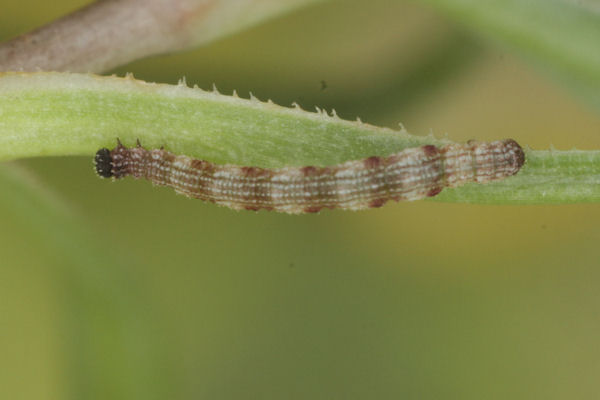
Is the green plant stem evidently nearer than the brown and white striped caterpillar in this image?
Yes

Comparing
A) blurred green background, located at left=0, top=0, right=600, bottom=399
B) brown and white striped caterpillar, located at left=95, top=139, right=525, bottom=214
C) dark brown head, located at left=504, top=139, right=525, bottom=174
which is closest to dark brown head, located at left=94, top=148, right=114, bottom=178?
brown and white striped caterpillar, located at left=95, top=139, right=525, bottom=214

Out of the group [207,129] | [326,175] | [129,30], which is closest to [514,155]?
[326,175]

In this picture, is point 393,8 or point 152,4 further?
point 393,8

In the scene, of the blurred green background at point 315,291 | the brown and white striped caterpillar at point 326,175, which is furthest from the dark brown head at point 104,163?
the blurred green background at point 315,291

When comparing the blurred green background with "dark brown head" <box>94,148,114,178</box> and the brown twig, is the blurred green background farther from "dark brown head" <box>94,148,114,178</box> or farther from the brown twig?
→ the brown twig

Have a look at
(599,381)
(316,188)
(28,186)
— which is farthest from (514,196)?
(28,186)

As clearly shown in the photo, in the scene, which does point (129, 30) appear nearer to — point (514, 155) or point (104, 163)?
point (104, 163)

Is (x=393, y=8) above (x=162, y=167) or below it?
above

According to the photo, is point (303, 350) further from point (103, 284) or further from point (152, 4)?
point (152, 4)
